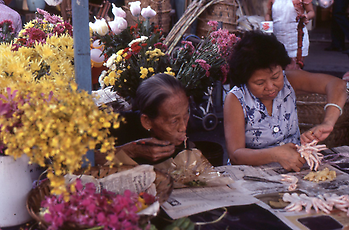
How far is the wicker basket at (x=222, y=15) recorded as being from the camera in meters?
4.27

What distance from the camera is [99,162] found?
1539mm

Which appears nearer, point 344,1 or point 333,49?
point 344,1

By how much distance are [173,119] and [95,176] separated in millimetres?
515

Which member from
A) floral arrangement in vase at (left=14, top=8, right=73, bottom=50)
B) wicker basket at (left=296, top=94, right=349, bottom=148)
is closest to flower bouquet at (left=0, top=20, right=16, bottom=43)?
floral arrangement in vase at (left=14, top=8, right=73, bottom=50)

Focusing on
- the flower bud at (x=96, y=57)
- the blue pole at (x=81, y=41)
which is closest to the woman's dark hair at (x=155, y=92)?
the blue pole at (x=81, y=41)

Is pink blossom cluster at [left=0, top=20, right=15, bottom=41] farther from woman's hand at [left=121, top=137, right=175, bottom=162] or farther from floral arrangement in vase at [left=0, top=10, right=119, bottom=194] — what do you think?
floral arrangement in vase at [left=0, top=10, right=119, bottom=194]

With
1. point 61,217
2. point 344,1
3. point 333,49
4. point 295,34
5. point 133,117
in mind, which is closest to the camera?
point 61,217

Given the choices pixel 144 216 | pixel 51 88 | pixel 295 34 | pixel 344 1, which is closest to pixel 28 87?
pixel 51 88

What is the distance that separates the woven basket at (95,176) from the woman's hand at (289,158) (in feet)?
2.46

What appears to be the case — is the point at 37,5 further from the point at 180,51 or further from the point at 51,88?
the point at 51,88

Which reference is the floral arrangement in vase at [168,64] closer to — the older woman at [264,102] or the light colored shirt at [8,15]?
the older woman at [264,102]

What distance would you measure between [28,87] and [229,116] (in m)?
1.35

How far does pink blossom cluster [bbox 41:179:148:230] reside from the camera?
95 centimetres

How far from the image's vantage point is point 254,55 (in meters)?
2.01
